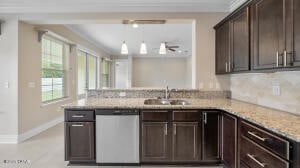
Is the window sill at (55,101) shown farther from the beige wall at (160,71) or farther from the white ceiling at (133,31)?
the beige wall at (160,71)

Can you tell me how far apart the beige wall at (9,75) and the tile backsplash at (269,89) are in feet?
12.8

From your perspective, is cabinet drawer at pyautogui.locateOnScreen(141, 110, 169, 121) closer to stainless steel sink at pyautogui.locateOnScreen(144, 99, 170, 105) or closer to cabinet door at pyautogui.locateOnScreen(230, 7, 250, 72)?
stainless steel sink at pyautogui.locateOnScreen(144, 99, 170, 105)

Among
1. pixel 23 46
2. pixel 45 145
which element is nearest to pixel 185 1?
pixel 23 46

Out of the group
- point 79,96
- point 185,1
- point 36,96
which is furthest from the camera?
point 79,96

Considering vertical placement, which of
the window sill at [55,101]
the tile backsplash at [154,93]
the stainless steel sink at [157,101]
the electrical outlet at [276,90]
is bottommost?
the window sill at [55,101]

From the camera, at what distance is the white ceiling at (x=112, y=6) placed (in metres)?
3.91

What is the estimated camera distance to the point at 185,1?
387cm

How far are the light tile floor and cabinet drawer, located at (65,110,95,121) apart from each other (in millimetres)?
665

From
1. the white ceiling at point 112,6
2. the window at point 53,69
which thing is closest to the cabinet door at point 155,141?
the white ceiling at point 112,6

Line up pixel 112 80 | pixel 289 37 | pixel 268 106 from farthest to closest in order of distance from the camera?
pixel 112 80 < pixel 268 106 < pixel 289 37

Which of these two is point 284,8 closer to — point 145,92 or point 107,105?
point 107,105

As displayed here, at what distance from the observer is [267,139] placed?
1.85 meters

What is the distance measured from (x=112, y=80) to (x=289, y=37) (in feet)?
36.2

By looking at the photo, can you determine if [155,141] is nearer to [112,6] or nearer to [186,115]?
[186,115]
